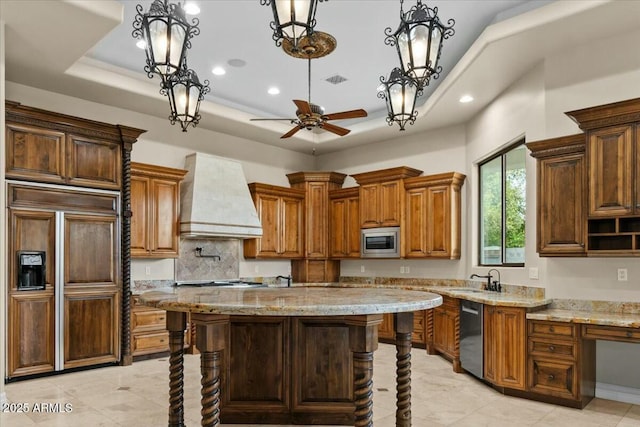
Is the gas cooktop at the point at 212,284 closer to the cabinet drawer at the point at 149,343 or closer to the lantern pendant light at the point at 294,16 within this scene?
the cabinet drawer at the point at 149,343

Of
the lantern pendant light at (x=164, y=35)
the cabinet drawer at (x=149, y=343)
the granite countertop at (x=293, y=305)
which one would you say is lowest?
the cabinet drawer at (x=149, y=343)

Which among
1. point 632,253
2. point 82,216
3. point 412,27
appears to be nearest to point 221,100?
point 82,216

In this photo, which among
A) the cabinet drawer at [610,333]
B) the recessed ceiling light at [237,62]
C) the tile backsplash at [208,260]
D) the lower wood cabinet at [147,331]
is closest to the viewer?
the cabinet drawer at [610,333]

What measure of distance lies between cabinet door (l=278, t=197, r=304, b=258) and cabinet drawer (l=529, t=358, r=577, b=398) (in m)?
4.54

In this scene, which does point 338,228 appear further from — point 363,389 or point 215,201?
point 363,389

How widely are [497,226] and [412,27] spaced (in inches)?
160

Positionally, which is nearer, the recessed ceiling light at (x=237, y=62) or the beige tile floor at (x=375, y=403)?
the beige tile floor at (x=375, y=403)

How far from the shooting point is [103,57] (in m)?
5.32

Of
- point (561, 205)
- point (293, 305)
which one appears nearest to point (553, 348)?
point (561, 205)

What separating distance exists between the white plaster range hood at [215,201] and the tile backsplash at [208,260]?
0.32 m

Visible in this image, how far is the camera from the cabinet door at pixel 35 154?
190 inches

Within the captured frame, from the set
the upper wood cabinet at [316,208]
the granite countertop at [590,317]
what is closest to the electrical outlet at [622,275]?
the granite countertop at [590,317]

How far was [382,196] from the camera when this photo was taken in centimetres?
739

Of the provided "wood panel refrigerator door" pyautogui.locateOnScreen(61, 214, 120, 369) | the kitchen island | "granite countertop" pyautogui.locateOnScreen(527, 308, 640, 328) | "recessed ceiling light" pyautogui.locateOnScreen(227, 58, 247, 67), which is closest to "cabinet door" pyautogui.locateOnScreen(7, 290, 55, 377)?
"wood panel refrigerator door" pyautogui.locateOnScreen(61, 214, 120, 369)
